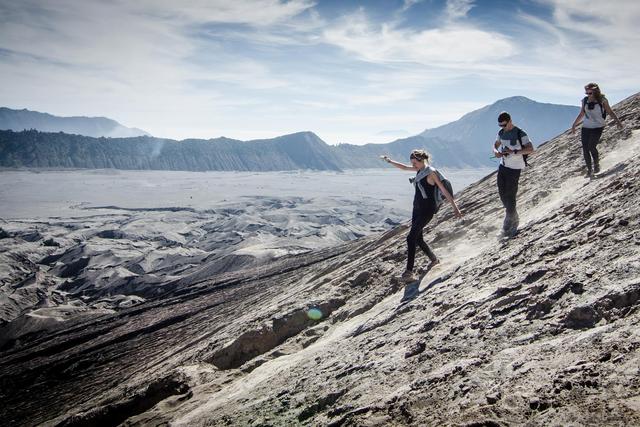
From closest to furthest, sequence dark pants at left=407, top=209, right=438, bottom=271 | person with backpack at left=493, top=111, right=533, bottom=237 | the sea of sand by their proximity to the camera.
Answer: dark pants at left=407, top=209, right=438, bottom=271 → person with backpack at left=493, top=111, right=533, bottom=237 → the sea of sand

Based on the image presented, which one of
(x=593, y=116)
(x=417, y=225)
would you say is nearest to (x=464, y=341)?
(x=417, y=225)

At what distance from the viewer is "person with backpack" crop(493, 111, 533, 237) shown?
21.9ft

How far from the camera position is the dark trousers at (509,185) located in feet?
23.2

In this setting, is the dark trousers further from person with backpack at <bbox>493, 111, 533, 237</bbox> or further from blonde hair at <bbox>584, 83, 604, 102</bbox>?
blonde hair at <bbox>584, 83, 604, 102</bbox>

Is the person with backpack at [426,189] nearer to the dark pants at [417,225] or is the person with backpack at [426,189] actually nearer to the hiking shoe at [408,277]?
the dark pants at [417,225]

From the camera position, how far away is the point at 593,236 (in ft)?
15.8

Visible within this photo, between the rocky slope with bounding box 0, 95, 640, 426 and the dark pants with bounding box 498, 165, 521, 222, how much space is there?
1.47 feet

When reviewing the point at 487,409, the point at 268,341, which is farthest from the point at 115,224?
the point at 487,409

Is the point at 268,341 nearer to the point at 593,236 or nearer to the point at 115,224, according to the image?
the point at 593,236

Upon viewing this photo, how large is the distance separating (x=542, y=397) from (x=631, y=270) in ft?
5.44

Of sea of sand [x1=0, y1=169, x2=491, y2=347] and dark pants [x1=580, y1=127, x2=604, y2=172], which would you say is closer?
dark pants [x1=580, y1=127, x2=604, y2=172]

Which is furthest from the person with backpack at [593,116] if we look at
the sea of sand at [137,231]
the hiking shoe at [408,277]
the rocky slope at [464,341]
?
the sea of sand at [137,231]

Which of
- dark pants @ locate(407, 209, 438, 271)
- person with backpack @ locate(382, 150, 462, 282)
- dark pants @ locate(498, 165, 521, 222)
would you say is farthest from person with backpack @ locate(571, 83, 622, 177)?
dark pants @ locate(407, 209, 438, 271)

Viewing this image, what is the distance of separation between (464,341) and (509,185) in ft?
13.3
